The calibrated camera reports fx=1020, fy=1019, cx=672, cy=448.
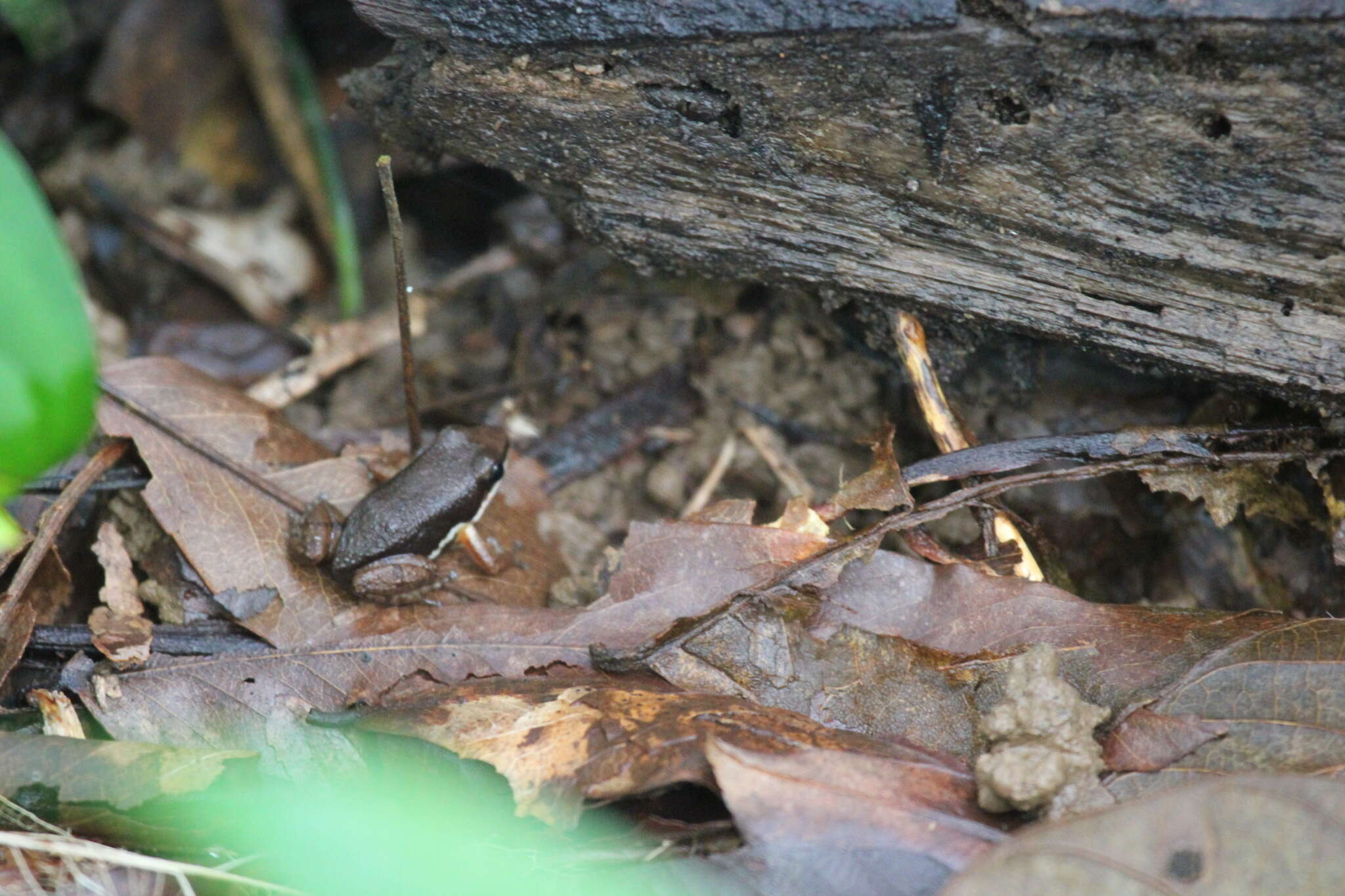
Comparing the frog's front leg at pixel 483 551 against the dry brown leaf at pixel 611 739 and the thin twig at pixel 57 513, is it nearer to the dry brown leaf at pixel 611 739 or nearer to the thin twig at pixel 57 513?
the dry brown leaf at pixel 611 739

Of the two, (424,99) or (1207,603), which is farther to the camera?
(1207,603)

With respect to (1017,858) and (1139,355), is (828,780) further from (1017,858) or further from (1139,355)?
(1139,355)

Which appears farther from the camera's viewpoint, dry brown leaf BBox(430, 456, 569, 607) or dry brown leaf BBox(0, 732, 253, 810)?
dry brown leaf BBox(430, 456, 569, 607)

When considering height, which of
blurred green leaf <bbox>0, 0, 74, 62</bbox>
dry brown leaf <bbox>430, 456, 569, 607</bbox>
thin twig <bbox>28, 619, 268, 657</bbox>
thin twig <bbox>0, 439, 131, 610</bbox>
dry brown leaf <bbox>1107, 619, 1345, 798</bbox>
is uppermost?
blurred green leaf <bbox>0, 0, 74, 62</bbox>

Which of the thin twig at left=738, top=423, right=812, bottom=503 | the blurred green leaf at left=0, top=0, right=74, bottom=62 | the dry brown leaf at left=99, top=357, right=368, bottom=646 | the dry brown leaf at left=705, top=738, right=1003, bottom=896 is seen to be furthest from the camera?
the blurred green leaf at left=0, top=0, right=74, bottom=62

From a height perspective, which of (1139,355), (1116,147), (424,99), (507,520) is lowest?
(507,520)

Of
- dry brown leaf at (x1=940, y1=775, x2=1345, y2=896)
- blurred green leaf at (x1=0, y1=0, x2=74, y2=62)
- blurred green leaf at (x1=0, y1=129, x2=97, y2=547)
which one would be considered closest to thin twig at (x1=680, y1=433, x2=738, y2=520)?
dry brown leaf at (x1=940, y1=775, x2=1345, y2=896)

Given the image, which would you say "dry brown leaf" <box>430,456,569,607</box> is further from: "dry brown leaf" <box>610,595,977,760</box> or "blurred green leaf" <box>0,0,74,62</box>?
"blurred green leaf" <box>0,0,74,62</box>

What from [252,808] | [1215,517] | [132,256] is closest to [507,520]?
[252,808]
